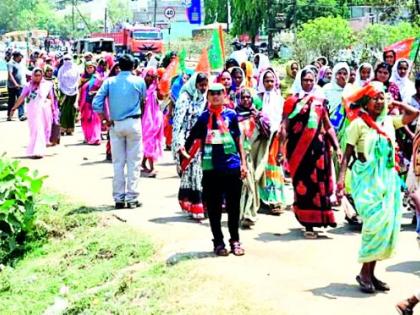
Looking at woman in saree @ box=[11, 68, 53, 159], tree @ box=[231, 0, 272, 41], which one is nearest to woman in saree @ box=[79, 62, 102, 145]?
woman in saree @ box=[11, 68, 53, 159]

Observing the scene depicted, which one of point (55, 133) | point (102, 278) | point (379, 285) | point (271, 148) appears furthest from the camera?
point (55, 133)

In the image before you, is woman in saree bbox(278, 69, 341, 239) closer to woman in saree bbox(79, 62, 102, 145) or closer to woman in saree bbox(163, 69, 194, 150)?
woman in saree bbox(163, 69, 194, 150)

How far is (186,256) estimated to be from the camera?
733 centimetres

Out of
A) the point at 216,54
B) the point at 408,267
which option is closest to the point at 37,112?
the point at 216,54

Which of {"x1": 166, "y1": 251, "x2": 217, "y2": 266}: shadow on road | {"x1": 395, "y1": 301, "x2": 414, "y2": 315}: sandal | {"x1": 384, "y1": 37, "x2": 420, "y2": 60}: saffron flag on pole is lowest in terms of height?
{"x1": 166, "y1": 251, "x2": 217, "y2": 266}: shadow on road

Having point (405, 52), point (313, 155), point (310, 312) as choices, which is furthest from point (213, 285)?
point (405, 52)

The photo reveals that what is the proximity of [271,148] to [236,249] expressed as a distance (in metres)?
2.00

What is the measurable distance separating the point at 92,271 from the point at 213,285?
183 cm

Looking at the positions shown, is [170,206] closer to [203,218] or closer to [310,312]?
[203,218]

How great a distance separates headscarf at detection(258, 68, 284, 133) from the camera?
9.09 meters

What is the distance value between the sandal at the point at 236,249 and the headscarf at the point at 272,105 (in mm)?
2014

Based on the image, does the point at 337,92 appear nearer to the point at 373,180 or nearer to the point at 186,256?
the point at 186,256

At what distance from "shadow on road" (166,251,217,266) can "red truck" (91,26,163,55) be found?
45362 millimetres

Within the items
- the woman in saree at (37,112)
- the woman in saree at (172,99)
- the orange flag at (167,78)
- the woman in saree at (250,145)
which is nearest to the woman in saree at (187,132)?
the woman in saree at (250,145)
